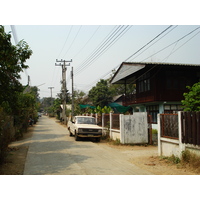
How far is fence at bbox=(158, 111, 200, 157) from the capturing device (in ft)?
24.4

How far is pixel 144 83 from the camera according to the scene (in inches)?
1031

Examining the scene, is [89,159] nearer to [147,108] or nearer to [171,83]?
[171,83]

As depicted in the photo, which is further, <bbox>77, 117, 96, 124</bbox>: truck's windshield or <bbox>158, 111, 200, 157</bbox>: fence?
<bbox>77, 117, 96, 124</bbox>: truck's windshield

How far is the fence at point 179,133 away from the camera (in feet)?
24.4

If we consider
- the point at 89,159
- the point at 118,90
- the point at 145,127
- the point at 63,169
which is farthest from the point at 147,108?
the point at 118,90

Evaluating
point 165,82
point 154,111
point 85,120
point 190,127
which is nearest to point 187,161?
point 190,127

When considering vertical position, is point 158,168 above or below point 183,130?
below

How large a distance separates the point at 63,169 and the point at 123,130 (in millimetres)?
6926

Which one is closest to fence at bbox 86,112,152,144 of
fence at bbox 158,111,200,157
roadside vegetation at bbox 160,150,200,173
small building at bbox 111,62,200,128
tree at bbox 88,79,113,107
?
fence at bbox 158,111,200,157

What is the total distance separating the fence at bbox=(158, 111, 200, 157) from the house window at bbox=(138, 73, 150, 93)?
1565 centimetres

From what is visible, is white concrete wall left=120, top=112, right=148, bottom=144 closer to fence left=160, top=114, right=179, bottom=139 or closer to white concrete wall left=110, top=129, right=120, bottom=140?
white concrete wall left=110, top=129, right=120, bottom=140

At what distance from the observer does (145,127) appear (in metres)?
13.9

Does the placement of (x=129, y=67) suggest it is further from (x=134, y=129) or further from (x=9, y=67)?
(x=9, y=67)

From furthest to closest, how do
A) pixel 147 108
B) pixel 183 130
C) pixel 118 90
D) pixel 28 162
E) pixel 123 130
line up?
pixel 118 90 < pixel 147 108 < pixel 123 130 < pixel 28 162 < pixel 183 130
